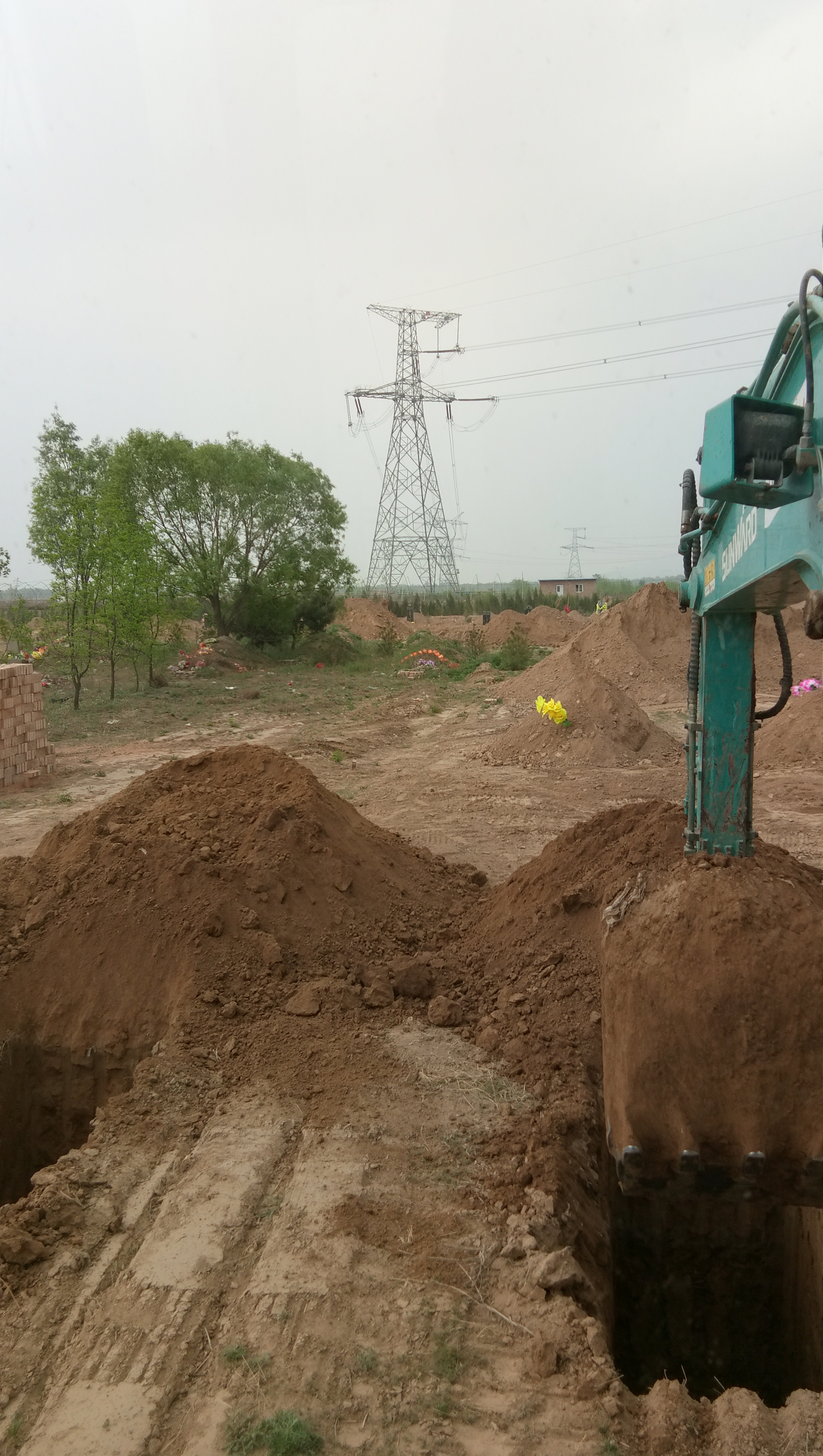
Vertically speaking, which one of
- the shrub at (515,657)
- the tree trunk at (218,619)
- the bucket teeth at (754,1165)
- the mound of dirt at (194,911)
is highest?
the tree trunk at (218,619)

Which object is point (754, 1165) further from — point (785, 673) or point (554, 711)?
point (554, 711)

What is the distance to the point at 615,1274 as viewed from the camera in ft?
Answer: 13.9

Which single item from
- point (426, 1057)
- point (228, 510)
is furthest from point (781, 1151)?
point (228, 510)

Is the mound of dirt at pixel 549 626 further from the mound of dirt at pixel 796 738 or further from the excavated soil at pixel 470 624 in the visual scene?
the mound of dirt at pixel 796 738

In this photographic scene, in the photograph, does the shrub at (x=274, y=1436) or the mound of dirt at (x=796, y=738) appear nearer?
the shrub at (x=274, y=1436)

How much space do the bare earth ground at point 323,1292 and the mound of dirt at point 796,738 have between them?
9.15 metres

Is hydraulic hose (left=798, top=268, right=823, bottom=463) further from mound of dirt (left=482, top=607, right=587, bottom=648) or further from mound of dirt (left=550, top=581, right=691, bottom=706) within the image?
mound of dirt (left=482, top=607, right=587, bottom=648)

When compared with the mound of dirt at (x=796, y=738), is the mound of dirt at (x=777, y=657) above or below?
above

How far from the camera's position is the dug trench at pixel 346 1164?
2.69 m

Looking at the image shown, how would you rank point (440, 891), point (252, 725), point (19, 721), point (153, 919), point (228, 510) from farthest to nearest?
point (228, 510), point (252, 725), point (19, 721), point (440, 891), point (153, 919)

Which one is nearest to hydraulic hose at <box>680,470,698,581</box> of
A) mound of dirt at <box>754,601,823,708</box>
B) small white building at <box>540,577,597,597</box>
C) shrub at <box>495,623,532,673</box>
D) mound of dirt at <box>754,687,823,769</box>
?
mound of dirt at <box>754,687,823,769</box>

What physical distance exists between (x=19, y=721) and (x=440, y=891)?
7844 millimetres

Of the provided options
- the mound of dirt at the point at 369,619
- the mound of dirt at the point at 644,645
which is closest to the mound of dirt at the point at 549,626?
the mound of dirt at the point at 369,619

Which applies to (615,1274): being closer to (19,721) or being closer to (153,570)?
(19,721)
